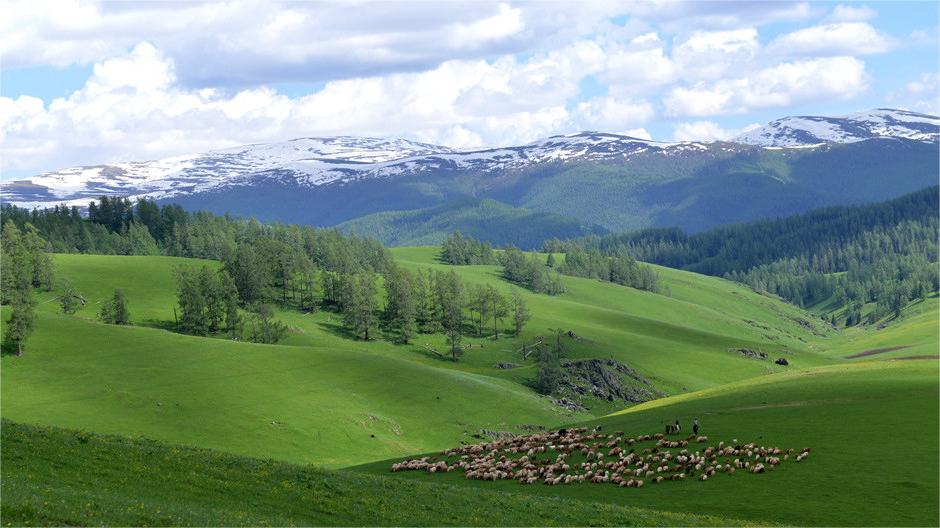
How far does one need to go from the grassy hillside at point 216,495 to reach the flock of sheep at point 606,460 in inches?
430

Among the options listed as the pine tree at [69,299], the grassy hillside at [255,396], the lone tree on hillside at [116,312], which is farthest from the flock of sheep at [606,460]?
the pine tree at [69,299]

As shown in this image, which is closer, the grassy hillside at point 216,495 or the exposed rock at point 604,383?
the grassy hillside at point 216,495

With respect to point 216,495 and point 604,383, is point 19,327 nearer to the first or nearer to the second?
point 604,383

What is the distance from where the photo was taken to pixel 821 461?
63.3m

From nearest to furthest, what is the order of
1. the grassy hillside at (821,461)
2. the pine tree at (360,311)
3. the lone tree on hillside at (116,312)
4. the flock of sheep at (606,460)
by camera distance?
the grassy hillside at (821,461) → the flock of sheep at (606,460) → the lone tree on hillside at (116,312) → the pine tree at (360,311)

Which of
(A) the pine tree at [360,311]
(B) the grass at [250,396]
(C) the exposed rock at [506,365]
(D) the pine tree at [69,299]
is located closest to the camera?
(B) the grass at [250,396]

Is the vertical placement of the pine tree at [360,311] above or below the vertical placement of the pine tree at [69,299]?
below

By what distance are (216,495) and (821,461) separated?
1617 inches

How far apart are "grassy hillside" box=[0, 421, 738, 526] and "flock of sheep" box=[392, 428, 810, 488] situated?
10919 millimetres

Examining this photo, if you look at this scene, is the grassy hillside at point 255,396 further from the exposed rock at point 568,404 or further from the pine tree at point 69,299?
the pine tree at point 69,299

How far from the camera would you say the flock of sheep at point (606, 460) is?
208ft

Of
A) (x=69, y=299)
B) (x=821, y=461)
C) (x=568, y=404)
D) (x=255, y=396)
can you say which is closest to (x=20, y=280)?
(x=69, y=299)

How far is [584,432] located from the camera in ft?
269

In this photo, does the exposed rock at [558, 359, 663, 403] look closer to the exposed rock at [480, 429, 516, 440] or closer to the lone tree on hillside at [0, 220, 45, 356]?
the exposed rock at [480, 429, 516, 440]
